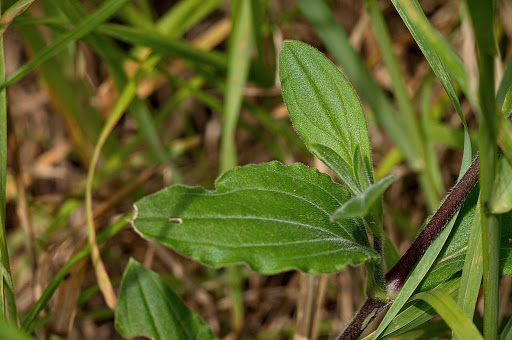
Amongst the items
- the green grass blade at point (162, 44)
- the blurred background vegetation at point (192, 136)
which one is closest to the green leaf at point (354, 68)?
the blurred background vegetation at point (192, 136)

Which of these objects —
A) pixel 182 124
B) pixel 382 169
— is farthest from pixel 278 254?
pixel 182 124

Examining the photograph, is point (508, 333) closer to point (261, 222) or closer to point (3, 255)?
point (261, 222)

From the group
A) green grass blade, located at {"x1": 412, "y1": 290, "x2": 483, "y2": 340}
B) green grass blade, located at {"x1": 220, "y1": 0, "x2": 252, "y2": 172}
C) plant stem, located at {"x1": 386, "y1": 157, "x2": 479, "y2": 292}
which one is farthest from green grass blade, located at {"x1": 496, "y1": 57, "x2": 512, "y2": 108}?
green grass blade, located at {"x1": 220, "y1": 0, "x2": 252, "y2": 172}

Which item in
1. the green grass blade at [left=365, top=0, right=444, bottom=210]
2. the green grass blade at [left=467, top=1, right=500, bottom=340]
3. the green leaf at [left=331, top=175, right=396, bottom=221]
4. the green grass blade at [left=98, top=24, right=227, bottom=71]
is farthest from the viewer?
the green grass blade at [left=365, top=0, right=444, bottom=210]

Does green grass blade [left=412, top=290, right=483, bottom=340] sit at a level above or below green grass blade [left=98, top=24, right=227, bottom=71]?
below

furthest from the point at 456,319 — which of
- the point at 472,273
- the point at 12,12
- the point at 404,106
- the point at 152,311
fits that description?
the point at 404,106

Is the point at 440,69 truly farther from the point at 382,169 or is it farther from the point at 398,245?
the point at 398,245

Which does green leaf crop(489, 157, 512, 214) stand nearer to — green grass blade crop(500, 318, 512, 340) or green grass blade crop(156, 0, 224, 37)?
green grass blade crop(500, 318, 512, 340)

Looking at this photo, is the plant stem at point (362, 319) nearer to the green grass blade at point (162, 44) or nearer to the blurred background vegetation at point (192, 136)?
the blurred background vegetation at point (192, 136)
